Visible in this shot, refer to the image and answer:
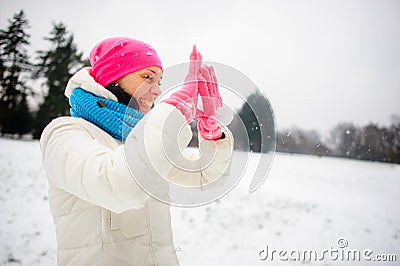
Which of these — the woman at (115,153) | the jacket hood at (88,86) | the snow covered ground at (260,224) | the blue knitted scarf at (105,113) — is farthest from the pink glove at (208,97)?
the snow covered ground at (260,224)

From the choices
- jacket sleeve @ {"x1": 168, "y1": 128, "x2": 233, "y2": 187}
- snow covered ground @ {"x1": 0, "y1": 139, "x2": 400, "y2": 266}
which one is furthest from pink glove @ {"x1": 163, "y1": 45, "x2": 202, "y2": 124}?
Result: snow covered ground @ {"x1": 0, "y1": 139, "x2": 400, "y2": 266}

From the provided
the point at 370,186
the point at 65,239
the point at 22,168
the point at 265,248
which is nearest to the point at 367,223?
the point at 265,248

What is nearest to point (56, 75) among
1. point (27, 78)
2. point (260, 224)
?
point (27, 78)

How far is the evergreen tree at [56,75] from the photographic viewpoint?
2334cm

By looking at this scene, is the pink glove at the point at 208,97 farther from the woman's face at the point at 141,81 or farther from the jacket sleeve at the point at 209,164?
the woman's face at the point at 141,81

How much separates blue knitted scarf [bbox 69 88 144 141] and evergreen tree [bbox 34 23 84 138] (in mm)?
24426

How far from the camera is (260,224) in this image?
229 inches

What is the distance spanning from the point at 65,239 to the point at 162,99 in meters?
0.66

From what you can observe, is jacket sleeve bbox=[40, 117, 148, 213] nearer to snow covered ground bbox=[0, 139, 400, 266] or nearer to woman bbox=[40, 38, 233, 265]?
woman bbox=[40, 38, 233, 265]

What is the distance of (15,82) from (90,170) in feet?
95.2

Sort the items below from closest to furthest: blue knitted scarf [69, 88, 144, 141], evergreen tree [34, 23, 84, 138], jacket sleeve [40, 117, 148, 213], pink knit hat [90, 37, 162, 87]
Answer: jacket sleeve [40, 117, 148, 213]
blue knitted scarf [69, 88, 144, 141]
pink knit hat [90, 37, 162, 87]
evergreen tree [34, 23, 84, 138]

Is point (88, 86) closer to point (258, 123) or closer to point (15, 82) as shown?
point (258, 123)

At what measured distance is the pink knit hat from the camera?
4.27 ft

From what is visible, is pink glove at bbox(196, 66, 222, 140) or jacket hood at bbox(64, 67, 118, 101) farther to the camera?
jacket hood at bbox(64, 67, 118, 101)
